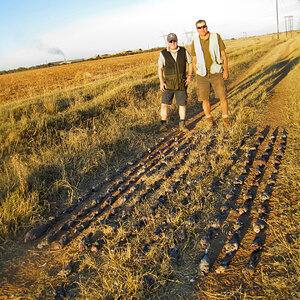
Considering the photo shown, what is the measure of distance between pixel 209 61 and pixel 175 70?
845 mm

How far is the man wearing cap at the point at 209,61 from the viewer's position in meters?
5.48

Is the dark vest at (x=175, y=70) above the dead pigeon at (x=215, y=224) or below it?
above

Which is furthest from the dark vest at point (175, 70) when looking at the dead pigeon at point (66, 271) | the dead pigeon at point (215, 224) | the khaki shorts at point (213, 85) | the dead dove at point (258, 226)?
the dead pigeon at point (66, 271)

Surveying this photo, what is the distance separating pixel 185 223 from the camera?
298cm

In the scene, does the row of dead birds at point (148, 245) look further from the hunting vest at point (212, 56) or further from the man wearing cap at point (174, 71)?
the hunting vest at point (212, 56)

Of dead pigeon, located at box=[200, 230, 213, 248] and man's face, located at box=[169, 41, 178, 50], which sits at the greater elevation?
man's face, located at box=[169, 41, 178, 50]

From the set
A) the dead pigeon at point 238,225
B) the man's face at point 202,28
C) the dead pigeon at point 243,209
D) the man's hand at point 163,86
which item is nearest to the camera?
the dead pigeon at point 238,225

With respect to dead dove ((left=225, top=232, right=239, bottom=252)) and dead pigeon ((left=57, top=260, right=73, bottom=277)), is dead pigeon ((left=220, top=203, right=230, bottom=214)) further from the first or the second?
dead pigeon ((left=57, top=260, right=73, bottom=277))

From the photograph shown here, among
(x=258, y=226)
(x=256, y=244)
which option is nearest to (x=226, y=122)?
(x=258, y=226)

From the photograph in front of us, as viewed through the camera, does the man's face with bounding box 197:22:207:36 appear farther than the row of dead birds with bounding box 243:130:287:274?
Yes

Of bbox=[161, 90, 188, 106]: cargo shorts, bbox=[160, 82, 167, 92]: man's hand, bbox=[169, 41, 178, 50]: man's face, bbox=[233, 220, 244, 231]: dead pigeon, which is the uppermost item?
bbox=[169, 41, 178, 50]: man's face

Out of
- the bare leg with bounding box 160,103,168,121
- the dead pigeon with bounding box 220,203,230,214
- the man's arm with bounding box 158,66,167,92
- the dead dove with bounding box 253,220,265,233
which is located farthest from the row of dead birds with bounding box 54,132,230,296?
the man's arm with bounding box 158,66,167,92

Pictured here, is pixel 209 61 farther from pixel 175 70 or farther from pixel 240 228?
pixel 240 228

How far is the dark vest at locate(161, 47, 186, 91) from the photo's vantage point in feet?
19.1
